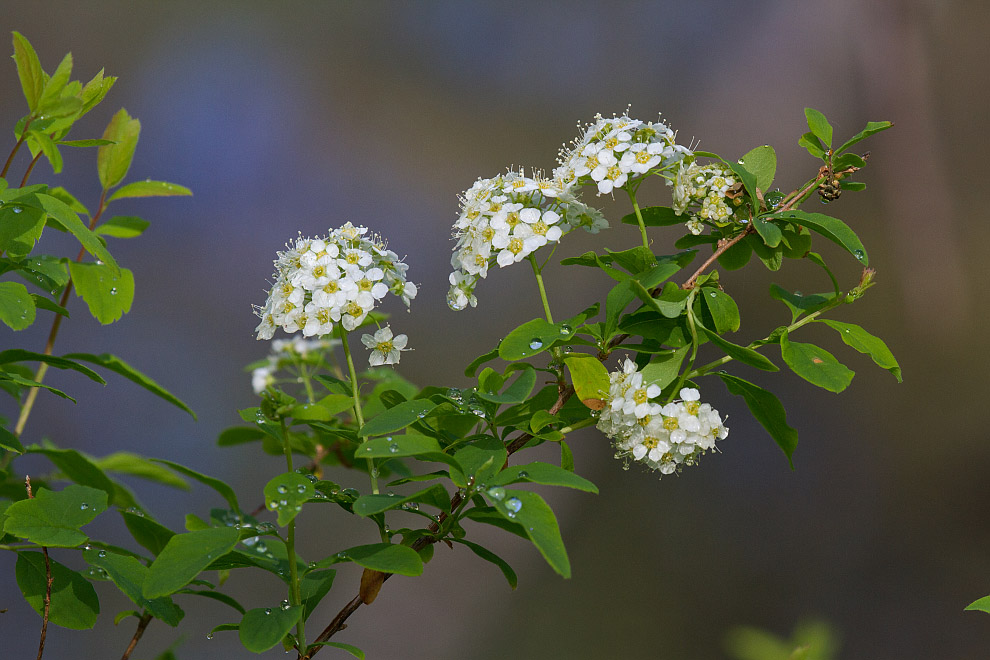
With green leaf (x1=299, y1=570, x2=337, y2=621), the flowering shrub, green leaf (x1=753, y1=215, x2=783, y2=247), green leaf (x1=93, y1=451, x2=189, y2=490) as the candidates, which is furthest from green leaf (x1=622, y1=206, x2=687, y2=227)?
green leaf (x1=93, y1=451, x2=189, y2=490)

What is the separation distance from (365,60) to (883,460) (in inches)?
95.1

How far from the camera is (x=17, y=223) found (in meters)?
0.75

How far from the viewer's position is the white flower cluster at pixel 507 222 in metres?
0.74

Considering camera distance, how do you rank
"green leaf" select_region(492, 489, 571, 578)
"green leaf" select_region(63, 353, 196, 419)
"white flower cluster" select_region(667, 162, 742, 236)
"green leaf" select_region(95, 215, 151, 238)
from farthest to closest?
"green leaf" select_region(95, 215, 151, 238) → "green leaf" select_region(63, 353, 196, 419) → "white flower cluster" select_region(667, 162, 742, 236) → "green leaf" select_region(492, 489, 571, 578)

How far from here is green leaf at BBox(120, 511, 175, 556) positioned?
827mm

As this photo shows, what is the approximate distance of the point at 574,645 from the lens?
2.64m

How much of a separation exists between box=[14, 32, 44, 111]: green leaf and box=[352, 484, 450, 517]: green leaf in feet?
1.78

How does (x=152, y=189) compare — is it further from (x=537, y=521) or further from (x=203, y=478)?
(x=537, y=521)

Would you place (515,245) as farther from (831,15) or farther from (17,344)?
(831,15)

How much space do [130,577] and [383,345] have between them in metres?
0.34

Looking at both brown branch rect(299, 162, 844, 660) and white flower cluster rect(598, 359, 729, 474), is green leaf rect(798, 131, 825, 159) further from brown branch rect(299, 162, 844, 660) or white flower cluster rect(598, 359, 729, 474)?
white flower cluster rect(598, 359, 729, 474)

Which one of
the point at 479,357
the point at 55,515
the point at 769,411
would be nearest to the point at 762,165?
the point at 769,411

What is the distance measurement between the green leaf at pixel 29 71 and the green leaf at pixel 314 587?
0.57 meters

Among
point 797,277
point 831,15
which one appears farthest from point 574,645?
point 831,15
